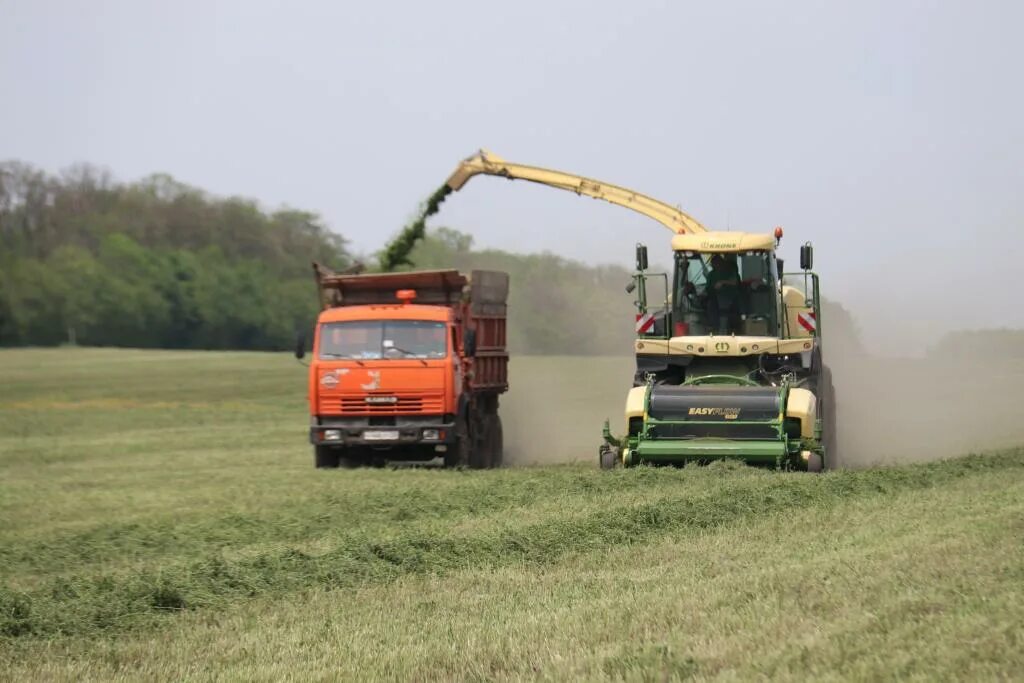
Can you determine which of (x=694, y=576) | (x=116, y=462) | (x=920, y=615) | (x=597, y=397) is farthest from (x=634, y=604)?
(x=597, y=397)

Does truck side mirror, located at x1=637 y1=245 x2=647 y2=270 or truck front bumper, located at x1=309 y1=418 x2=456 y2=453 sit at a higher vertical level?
A: truck side mirror, located at x1=637 y1=245 x2=647 y2=270

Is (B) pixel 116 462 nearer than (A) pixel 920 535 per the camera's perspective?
No

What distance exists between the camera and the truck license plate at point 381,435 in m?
19.8

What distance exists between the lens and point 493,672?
675 cm

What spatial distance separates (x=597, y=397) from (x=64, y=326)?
35.7 metres

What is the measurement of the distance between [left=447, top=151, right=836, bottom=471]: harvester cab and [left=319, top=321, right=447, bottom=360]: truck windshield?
3.01 metres

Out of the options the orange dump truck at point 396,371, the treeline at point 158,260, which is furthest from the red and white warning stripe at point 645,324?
the treeline at point 158,260

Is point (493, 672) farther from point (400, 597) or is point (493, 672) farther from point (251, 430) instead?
point (251, 430)

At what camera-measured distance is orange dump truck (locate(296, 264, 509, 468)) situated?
65.1 ft

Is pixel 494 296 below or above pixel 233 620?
above

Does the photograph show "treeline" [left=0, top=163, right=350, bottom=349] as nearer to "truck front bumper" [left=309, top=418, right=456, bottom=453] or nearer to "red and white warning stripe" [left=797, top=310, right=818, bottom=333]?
"truck front bumper" [left=309, top=418, right=456, bottom=453]

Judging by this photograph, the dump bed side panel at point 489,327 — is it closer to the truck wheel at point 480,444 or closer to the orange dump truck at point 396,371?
the orange dump truck at point 396,371

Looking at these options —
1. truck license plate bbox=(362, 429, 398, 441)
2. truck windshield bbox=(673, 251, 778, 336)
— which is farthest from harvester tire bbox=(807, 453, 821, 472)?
truck license plate bbox=(362, 429, 398, 441)

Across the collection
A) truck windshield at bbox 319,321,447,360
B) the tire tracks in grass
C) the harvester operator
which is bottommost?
the tire tracks in grass
